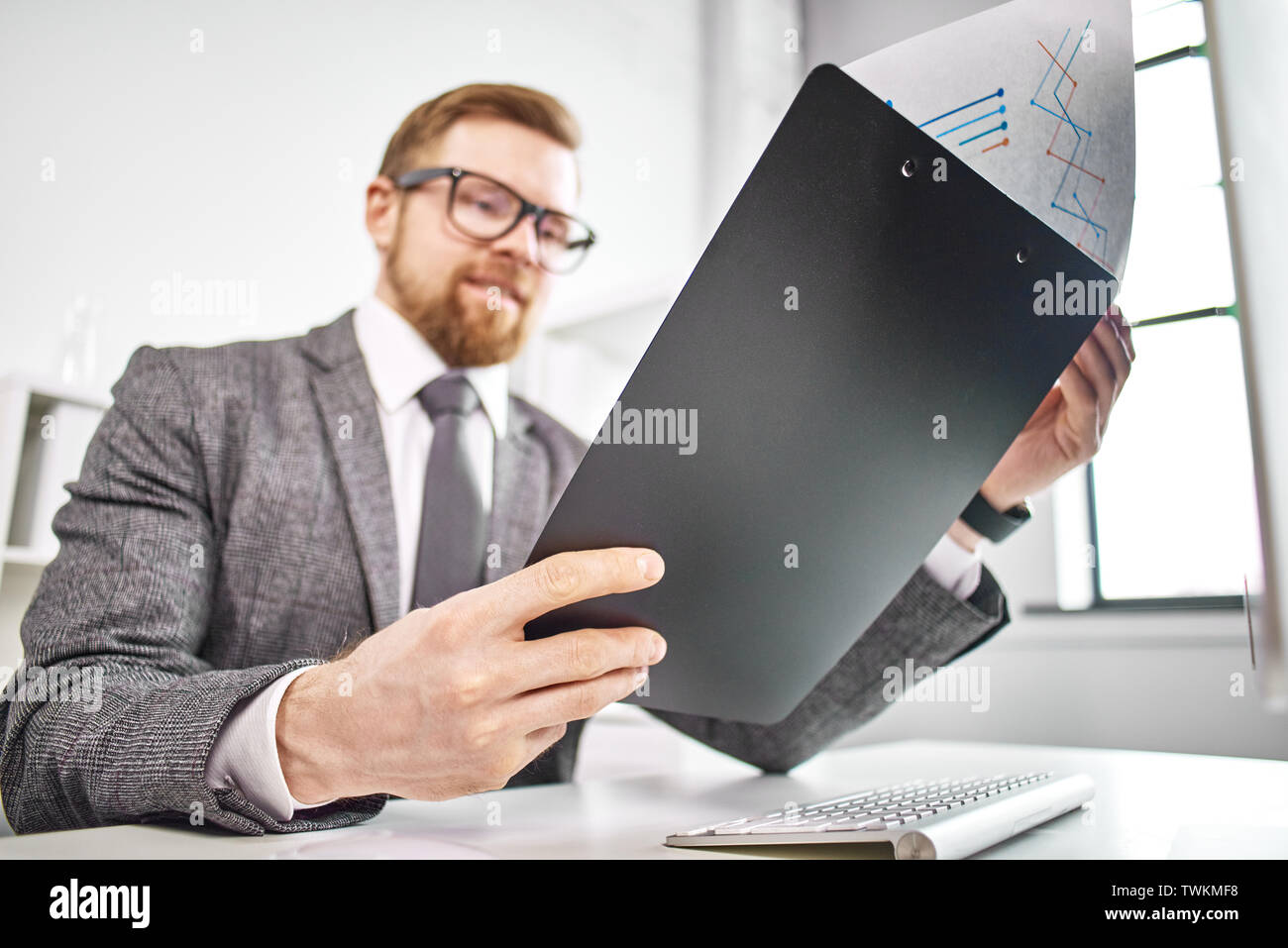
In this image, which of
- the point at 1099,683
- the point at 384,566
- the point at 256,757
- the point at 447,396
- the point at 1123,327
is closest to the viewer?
the point at 256,757

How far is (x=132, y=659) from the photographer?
25.6 inches

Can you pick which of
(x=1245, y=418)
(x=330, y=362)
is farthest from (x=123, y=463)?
(x=1245, y=418)

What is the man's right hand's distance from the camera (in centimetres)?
41

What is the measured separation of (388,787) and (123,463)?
0.52 meters

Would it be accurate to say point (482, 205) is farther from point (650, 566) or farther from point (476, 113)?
point (650, 566)

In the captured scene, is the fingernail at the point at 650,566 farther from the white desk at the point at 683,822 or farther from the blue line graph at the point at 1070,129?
the blue line graph at the point at 1070,129

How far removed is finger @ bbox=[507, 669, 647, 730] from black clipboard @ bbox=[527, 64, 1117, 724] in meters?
0.03

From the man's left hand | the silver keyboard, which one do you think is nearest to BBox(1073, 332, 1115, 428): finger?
the man's left hand

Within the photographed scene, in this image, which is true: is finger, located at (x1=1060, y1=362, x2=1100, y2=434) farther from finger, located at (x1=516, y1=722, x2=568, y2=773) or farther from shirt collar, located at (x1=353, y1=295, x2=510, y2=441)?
Answer: shirt collar, located at (x1=353, y1=295, x2=510, y2=441)

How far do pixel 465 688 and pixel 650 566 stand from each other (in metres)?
0.12

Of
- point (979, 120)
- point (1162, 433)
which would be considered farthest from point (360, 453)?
point (1162, 433)

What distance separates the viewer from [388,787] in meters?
0.49

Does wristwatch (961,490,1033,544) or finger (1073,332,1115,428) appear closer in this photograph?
finger (1073,332,1115,428)
